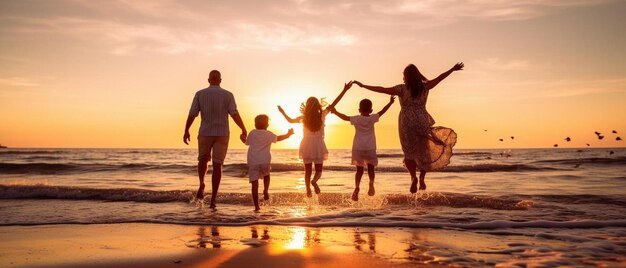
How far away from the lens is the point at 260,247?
17.1 feet

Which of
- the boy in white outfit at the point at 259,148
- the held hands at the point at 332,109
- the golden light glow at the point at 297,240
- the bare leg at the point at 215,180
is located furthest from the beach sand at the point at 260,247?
the held hands at the point at 332,109

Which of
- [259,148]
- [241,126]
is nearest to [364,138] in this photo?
[259,148]

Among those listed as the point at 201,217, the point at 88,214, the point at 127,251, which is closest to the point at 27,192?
the point at 88,214

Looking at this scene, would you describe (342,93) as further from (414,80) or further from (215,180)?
(215,180)

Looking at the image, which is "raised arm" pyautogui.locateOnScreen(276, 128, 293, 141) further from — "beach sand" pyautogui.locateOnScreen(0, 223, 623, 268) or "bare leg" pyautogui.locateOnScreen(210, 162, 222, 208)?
"beach sand" pyautogui.locateOnScreen(0, 223, 623, 268)

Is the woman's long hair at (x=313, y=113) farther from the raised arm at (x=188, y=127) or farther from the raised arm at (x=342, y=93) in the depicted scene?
the raised arm at (x=188, y=127)

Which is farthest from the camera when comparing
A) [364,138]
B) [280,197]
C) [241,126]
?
[280,197]

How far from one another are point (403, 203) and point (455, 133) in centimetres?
185

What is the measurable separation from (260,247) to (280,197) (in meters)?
5.67

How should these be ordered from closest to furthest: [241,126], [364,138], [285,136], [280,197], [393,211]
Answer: [393,211] → [285,136] → [241,126] → [364,138] → [280,197]

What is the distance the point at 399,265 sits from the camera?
13.9ft

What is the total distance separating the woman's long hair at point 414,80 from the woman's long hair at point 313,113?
76.3 inches

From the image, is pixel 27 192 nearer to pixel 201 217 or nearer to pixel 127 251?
pixel 201 217

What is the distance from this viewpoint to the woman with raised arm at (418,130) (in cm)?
960
